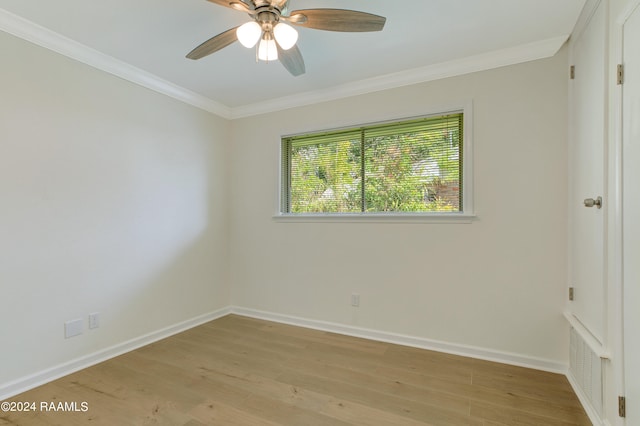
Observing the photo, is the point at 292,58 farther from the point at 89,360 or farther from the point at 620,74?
the point at 89,360

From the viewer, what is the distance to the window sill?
2693 millimetres

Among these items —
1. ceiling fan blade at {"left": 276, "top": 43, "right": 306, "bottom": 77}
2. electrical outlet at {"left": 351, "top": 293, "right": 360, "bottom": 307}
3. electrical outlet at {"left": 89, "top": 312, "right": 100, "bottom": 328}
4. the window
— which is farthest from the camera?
electrical outlet at {"left": 351, "top": 293, "right": 360, "bottom": 307}

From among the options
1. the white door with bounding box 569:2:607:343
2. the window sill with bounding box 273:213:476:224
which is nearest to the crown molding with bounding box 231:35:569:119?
the white door with bounding box 569:2:607:343

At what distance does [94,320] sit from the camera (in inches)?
99.4

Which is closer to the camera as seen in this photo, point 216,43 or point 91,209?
point 216,43

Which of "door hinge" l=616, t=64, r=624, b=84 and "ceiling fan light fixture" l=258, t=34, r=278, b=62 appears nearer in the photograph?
"door hinge" l=616, t=64, r=624, b=84

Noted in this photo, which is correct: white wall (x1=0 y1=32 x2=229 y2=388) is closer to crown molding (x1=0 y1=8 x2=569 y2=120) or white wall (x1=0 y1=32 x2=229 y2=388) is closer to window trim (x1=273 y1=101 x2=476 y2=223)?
crown molding (x1=0 y1=8 x2=569 y2=120)

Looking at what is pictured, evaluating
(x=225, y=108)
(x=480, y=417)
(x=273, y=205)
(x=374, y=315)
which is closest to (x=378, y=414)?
(x=480, y=417)

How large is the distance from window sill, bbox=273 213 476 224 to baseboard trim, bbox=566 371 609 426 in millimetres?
1264

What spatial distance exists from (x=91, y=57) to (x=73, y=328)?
2.09 metres

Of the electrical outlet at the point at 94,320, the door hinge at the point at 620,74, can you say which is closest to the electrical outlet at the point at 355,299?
the electrical outlet at the point at 94,320

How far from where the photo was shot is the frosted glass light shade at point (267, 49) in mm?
1827

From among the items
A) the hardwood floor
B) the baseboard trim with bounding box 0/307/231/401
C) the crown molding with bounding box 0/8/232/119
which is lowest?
the hardwood floor

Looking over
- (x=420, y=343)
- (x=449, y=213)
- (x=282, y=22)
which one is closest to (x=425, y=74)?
(x=449, y=213)
